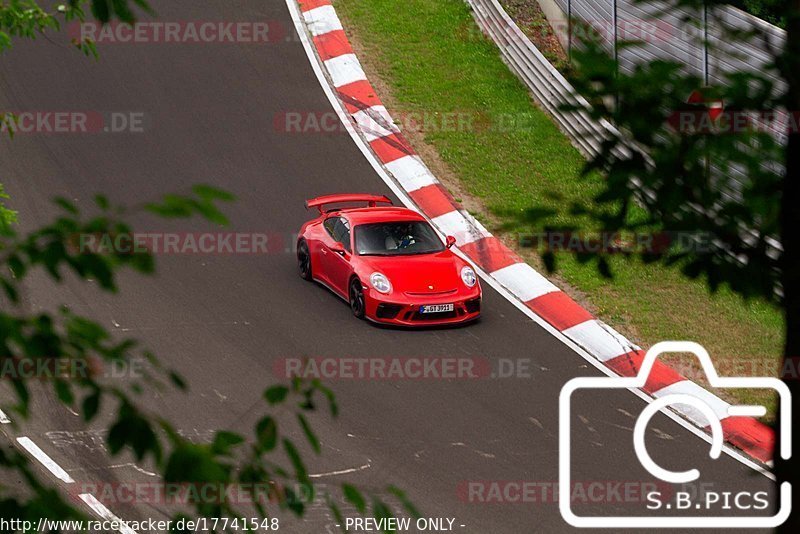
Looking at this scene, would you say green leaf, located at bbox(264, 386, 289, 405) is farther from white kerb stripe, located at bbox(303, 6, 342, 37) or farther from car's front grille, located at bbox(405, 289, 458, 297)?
white kerb stripe, located at bbox(303, 6, 342, 37)

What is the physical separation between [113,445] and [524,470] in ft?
27.2

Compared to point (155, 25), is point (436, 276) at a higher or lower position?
lower

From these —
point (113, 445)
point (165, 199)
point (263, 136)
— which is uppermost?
point (165, 199)

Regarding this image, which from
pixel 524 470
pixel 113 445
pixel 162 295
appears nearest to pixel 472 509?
pixel 524 470

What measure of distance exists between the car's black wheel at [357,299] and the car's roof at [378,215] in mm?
897

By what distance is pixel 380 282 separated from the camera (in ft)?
44.9

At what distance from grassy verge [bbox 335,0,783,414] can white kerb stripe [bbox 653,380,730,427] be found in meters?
0.32

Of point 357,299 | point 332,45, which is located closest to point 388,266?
point 357,299

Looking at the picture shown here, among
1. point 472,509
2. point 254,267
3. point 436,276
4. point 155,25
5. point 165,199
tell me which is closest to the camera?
point 165,199

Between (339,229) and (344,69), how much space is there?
6056mm

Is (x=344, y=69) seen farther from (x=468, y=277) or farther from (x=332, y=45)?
(x=468, y=277)

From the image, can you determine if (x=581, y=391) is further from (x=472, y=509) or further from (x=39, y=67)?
(x=39, y=67)

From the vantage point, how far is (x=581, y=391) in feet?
41.3

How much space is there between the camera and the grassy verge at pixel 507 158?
45.3 ft
